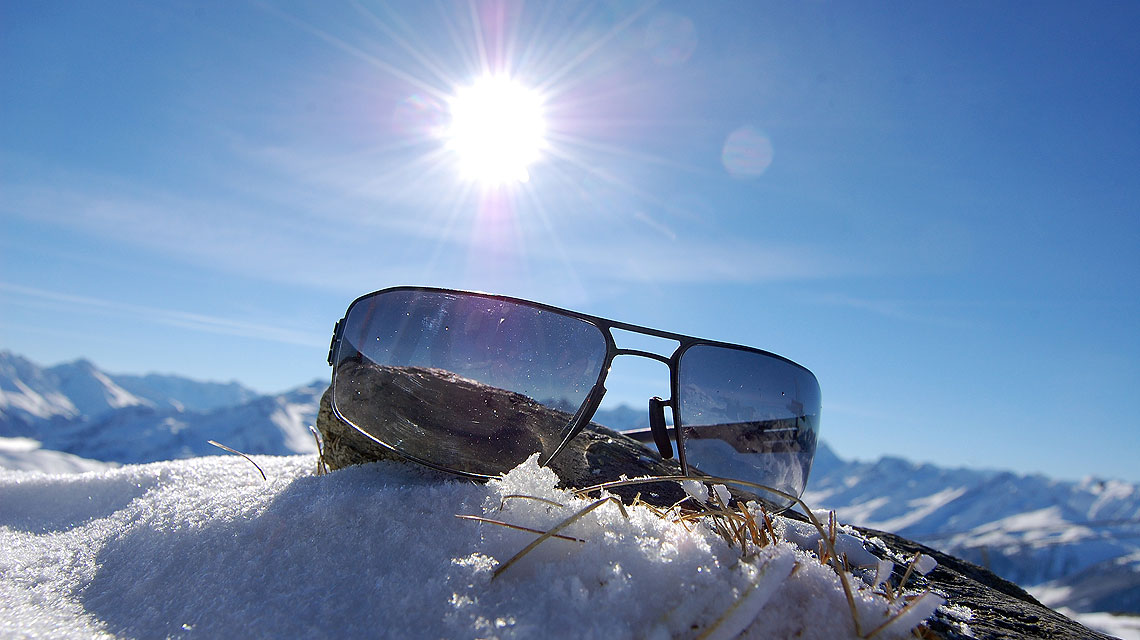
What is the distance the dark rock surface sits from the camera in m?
1.18

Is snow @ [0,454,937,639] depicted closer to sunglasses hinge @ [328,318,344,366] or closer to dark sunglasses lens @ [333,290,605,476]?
dark sunglasses lens @ [333,290,605,476]

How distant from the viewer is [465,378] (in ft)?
6.15

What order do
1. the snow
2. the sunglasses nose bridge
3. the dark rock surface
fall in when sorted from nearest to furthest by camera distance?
the snow
the dark rock surface
the sunglasses nose bridge

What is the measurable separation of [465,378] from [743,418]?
1.23 m

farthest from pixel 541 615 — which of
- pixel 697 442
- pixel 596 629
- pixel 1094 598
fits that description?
pixel 1094 598

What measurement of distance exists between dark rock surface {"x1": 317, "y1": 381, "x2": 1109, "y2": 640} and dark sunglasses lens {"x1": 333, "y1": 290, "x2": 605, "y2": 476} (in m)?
0.11

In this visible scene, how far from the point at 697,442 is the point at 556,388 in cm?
74

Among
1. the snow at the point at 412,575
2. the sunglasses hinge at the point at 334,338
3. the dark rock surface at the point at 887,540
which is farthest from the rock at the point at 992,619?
the sunglasses hinge at the point at 334,338

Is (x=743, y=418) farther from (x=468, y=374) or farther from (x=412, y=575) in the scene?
(x=412, y=575)

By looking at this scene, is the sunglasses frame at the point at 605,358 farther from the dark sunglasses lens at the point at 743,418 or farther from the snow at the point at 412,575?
the snow at the point at 412,575

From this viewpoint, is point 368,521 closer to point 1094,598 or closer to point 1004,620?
point 1004,620

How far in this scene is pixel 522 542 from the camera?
103 cm

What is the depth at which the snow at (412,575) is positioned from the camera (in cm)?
85

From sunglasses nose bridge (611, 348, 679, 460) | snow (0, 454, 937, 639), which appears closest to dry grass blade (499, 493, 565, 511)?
snow (0, 454, 937, 639)
